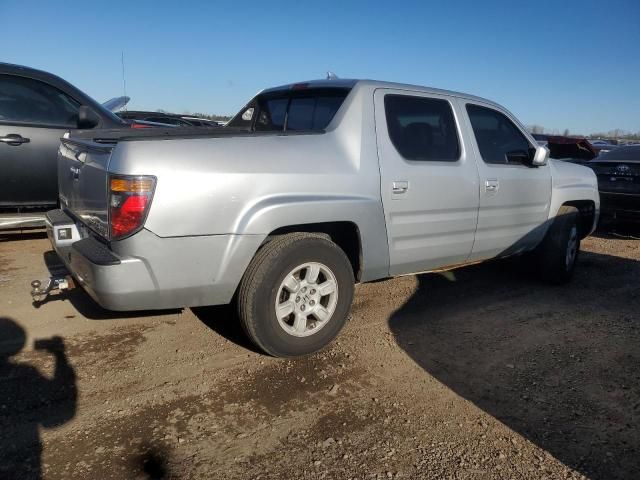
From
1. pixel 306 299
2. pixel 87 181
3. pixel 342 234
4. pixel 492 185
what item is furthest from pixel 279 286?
pixel 492 185

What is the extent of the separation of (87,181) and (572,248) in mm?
4723

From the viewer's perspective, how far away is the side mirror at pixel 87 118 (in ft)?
16.8

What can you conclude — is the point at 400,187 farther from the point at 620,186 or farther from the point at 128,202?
the point at 620,186

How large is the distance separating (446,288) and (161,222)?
3.28 metres

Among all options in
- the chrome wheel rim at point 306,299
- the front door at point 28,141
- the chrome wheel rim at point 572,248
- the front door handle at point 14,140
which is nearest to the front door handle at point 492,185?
the chrome wheel rim at point 572,248

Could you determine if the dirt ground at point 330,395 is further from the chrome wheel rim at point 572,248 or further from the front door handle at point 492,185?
the front door handle at point 492,185

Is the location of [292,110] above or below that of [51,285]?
above

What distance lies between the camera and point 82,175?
3.29 m

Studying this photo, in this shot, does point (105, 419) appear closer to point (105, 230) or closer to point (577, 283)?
point (105, 230)

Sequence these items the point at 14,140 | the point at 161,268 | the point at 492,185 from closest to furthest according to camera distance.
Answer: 1. the point at 161,268
2. the point at 492,185
3. the point at 14,140

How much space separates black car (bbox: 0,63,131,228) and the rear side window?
10.2ft

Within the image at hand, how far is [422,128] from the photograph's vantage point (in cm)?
412

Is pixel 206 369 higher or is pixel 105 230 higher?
pixel 105 230

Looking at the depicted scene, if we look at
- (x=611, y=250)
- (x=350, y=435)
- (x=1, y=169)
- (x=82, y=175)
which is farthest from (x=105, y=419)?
(x=611, y=250)
